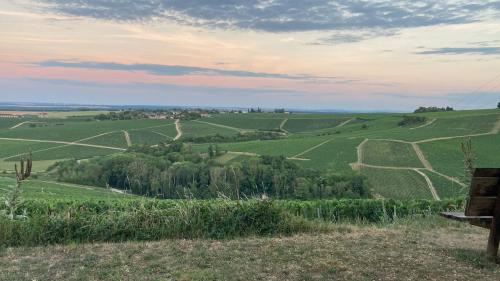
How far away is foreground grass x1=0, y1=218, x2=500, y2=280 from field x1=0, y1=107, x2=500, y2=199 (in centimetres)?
1562

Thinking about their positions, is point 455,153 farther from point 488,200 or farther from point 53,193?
point 488,200

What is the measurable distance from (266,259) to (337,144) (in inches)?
2188

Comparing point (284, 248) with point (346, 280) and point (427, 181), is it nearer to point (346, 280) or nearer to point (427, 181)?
point (346, 280)

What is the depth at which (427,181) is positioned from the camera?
41.6m

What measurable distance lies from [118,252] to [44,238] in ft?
3.84

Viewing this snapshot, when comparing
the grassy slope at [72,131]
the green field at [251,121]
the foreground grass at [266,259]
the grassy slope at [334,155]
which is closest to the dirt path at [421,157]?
the grassy slope at [334,155]

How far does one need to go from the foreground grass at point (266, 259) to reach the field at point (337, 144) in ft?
51.3

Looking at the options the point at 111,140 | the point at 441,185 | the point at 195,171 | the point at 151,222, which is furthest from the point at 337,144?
the point at 151,222

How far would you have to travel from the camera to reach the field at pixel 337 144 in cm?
4412

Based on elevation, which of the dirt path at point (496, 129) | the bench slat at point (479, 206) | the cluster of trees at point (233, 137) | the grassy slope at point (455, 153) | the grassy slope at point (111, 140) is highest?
the bench slat at point (479, 206)

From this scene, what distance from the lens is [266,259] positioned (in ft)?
15.8

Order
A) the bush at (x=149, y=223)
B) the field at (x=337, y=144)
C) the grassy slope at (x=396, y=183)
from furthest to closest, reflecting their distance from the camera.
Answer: the field at (x=337, y=144), the grassy slope at (x=396, y=183), the bush at (x=149, y=223)

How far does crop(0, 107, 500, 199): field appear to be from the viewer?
145ft

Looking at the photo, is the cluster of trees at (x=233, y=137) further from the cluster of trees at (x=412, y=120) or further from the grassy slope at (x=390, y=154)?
the grassy slope at (x=390, y=154)
